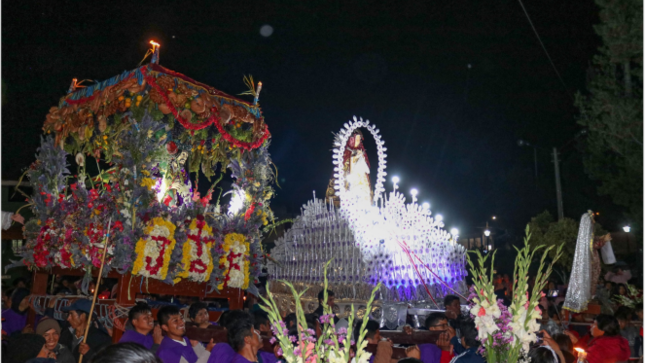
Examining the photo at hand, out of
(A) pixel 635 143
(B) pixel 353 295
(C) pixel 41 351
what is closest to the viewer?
(C) pixel 41 351

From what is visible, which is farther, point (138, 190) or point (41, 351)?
point (138, 190)

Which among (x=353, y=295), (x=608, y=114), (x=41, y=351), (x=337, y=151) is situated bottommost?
(x=41, y=351)

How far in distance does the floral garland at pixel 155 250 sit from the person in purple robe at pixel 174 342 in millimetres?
859

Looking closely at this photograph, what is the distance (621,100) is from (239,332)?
1553 cm

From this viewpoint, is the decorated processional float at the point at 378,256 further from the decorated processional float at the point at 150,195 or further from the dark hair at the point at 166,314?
the dark hair at the point at 166,314

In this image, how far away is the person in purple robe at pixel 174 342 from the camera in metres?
4.58

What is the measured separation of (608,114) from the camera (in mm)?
16859

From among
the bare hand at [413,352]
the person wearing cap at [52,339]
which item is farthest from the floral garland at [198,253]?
the bare hand at [413,352]

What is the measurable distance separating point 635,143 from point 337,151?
9059mm

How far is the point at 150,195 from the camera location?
5836mm

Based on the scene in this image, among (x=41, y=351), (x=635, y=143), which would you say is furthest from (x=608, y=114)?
(x=41, y=351)

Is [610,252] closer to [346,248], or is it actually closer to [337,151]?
[346,248]

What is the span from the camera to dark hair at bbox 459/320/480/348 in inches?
180

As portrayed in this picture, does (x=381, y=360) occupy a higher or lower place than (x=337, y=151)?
lower
